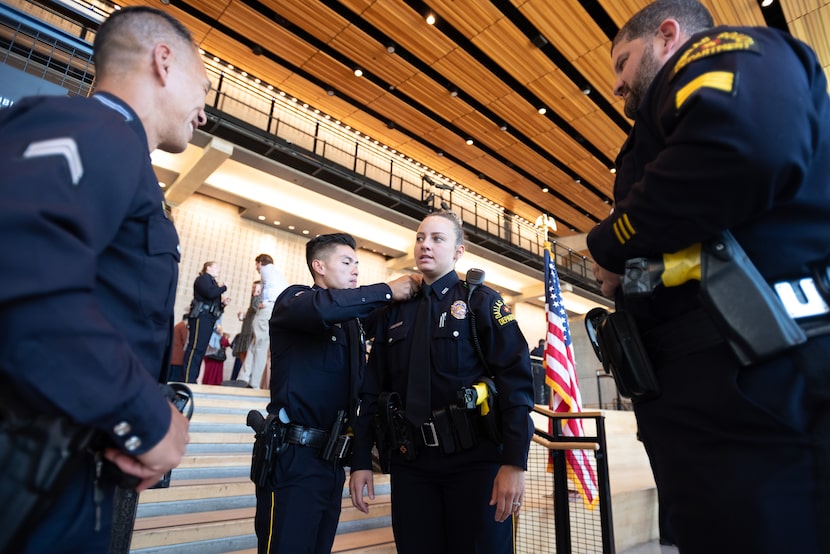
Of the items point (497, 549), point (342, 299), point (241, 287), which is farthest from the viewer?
point (241, 287)

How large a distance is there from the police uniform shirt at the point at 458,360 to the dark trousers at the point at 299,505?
0.18 m

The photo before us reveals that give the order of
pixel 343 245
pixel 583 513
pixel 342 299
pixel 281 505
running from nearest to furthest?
pixel 281 505 < pixel 342 299 < pixel 343 245 < pixel 583 513

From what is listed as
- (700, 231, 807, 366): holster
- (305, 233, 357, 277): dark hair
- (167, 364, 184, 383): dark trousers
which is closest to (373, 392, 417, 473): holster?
(305, 233, 357, 277): dark hair

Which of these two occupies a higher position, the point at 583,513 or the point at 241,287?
the point at 241,287

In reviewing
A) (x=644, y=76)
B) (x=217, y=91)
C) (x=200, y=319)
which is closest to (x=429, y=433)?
(x=644, y=76)

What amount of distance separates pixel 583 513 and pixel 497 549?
9.94ft

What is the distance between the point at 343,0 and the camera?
7457 mm

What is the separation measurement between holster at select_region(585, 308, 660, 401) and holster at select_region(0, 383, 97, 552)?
1125mm

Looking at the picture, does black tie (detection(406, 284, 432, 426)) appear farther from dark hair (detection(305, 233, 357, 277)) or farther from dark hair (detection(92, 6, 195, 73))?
dark hair (detection(92, 6, 195, 73))

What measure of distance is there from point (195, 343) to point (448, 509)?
538 cm

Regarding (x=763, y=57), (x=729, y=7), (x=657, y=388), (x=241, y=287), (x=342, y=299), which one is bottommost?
(x=657, y=388)

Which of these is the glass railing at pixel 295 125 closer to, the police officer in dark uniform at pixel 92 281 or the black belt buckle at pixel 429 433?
the police officer in dark uniform at pixel 92 281

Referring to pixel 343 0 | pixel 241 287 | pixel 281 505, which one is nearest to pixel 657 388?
pixel 281 505

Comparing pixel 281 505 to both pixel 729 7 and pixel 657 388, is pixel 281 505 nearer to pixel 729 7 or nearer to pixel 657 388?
pixel 657 388
